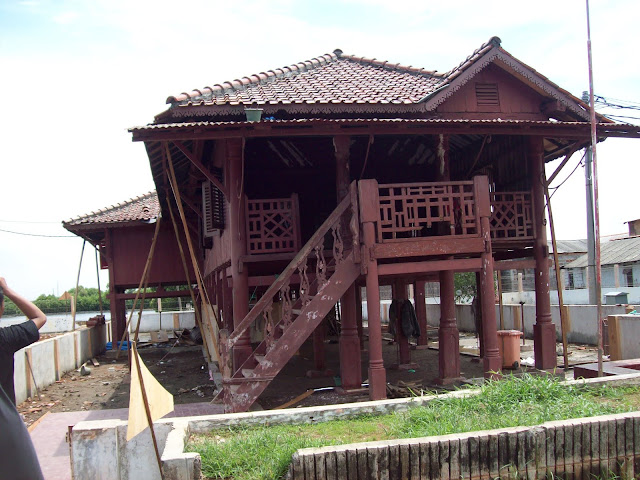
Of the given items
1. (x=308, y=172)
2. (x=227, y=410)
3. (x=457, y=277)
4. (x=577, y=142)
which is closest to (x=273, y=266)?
(x=308, y=172)

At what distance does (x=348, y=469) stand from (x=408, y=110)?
664cm

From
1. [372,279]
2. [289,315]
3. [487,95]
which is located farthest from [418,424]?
[487,95]

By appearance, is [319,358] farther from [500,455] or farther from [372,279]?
[500,455]

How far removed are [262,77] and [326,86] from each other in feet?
3.97

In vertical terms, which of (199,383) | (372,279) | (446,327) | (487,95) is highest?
(487,95)

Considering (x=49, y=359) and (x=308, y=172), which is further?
(x=49, y=359)

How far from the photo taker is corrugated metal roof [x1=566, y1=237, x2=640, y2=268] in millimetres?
29062

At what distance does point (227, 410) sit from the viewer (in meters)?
8.02

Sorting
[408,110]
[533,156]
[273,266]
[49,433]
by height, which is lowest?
[49,433]

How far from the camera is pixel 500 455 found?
15.5 ft

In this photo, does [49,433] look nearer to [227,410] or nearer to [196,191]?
[227,410]

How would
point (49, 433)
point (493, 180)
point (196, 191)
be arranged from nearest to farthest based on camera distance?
point (49, 433) < point (493, 180) < point (196, 191)

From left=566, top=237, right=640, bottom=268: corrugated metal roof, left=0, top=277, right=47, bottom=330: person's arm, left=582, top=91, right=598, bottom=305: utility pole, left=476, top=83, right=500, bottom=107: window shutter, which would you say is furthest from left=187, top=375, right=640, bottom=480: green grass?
left=566, top=237, right=640, bottom=268: corrugated metal roof

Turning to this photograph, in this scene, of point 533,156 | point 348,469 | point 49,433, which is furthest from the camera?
point 533,156
